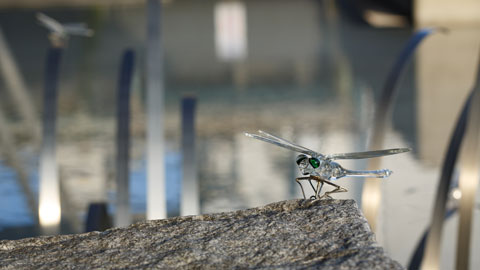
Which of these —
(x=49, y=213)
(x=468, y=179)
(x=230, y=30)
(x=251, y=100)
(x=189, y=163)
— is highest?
(x=230, y=30)

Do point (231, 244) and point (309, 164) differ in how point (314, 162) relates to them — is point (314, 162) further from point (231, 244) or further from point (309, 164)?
point (231, 244)

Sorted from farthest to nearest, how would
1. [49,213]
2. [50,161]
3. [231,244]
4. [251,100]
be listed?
[251,100]
[49,213]
[50,161]
[231,244]

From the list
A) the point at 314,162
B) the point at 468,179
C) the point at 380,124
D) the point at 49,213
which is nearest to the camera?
the point at 314,162

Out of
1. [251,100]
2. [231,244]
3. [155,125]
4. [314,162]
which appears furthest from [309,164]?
[251,100]

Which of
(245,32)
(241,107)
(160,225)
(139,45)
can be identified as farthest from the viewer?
(245,32)

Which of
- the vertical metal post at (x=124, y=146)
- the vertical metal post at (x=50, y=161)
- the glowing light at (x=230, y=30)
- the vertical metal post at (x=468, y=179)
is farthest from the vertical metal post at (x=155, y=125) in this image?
the glowing light at (x=230, y=30)

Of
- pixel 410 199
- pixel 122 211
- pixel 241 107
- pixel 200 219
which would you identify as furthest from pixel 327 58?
pixel 200 219

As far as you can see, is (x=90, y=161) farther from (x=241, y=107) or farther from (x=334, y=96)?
(x=334, y=96)

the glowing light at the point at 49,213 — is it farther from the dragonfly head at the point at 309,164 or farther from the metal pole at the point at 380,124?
the dragonfly head at the point at 309,164
